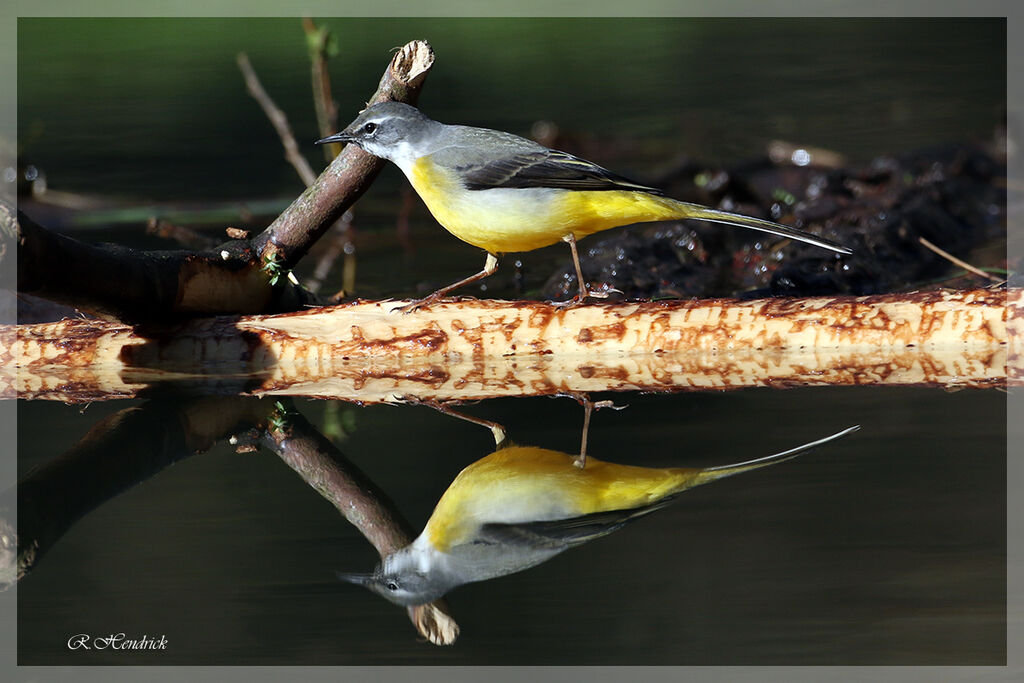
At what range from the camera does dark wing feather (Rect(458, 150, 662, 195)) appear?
567 centimetres

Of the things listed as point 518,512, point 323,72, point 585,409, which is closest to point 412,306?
point 585,409

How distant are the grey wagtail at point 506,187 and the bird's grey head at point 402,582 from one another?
2386 millimetres

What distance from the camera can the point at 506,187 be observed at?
5684 mm

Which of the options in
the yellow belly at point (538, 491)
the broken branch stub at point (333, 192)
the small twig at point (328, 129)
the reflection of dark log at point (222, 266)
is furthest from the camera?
the small twig at point (328, 129)

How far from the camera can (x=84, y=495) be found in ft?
14.2

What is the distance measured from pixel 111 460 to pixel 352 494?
113cm

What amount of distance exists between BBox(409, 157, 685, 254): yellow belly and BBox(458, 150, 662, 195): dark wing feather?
35 mm

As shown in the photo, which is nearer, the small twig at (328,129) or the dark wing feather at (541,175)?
the dark wing feather at (541,175)

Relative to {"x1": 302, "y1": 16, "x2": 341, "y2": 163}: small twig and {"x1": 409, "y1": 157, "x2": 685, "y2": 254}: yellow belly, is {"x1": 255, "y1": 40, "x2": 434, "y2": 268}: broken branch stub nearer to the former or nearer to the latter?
{"x1": 409, "y1": 157, "x2": 685, "y2": 254}: yellow belly

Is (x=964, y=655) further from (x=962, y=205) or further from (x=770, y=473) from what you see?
(x=962, y=205)

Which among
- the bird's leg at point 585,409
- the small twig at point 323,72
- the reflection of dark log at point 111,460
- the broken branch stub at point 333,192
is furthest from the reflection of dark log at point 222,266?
the small twig at point 323,72

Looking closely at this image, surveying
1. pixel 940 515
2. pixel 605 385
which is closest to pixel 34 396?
pixel 605 385

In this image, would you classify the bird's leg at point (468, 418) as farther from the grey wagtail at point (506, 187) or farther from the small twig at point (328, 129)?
the small twig at point (328, 129)

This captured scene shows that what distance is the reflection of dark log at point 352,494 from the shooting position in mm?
3225
